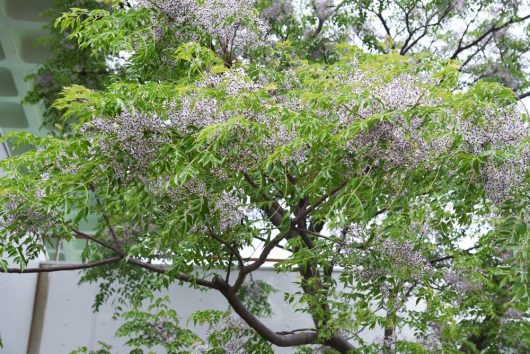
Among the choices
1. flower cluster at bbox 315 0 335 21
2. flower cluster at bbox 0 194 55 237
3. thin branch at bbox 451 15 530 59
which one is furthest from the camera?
thin branch at bbox 451 15 530 59

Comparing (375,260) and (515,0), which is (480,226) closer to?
(515,0)

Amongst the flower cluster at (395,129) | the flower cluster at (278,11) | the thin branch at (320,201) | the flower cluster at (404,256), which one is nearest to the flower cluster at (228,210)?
the thin branch at (320,201)

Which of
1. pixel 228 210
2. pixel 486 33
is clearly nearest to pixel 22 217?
pixel 228 210

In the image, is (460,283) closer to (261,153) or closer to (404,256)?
(404,256)

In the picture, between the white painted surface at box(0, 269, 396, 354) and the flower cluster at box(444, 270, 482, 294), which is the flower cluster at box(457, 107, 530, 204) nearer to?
the flower cluster at box(444, 270, 482, 294)

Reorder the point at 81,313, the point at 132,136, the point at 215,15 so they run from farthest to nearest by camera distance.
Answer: the point at 81,313 → the point at 215,15 → the point at 132,136

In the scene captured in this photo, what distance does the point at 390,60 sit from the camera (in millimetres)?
3779

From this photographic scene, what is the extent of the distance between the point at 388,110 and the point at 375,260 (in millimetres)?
1261

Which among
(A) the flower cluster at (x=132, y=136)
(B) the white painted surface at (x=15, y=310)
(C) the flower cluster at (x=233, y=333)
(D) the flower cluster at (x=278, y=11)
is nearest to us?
(A) the flower cluster at (x=132, y=136)

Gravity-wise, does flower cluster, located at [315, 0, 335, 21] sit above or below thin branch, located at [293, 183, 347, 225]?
above

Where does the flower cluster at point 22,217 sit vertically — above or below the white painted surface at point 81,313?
below

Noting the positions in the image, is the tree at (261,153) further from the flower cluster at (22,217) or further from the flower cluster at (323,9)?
the flower cluster at (323,9)

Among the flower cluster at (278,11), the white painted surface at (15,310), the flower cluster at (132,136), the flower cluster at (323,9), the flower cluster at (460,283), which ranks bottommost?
the flower cluster at (132,136)

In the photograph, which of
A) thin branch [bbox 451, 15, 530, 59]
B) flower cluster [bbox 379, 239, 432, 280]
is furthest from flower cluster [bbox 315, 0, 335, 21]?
flower cluster [bbox 379, 239, 432, 280]
